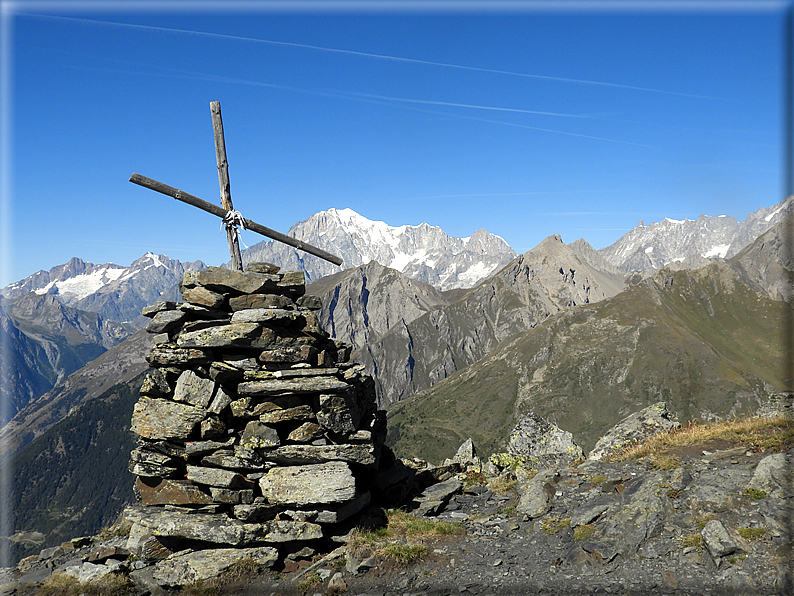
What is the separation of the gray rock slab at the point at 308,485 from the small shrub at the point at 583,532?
749 centimetres

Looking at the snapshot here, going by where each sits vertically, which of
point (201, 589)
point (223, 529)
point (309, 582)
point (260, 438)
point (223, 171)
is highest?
point (223, 171)

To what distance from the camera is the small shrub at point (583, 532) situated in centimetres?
1563

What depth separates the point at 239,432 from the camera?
55.7 ft

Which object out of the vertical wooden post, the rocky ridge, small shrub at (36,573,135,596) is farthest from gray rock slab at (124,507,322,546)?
the vertical wooden post

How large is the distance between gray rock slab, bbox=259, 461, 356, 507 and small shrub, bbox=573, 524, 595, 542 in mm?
7493

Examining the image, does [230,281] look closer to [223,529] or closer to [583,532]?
[223,529]

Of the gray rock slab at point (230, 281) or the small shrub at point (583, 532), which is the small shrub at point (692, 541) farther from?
the gray rock slab at point (230, 281)

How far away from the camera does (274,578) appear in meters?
15.0

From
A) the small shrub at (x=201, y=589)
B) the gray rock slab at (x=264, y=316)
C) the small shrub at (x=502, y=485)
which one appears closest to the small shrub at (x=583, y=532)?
the small shrub at (x=502, y=485)

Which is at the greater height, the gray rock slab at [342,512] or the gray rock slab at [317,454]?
the gray rock slab at [317,454]

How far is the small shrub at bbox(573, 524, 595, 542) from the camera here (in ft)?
51.3

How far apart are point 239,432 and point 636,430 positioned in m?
22.0

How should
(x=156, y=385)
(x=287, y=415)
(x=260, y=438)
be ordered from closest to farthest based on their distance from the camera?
(x=260, y=438) < (x=287, y=415) < (x=156, y=385)

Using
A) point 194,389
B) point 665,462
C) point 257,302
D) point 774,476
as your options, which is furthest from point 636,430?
point 194,389
